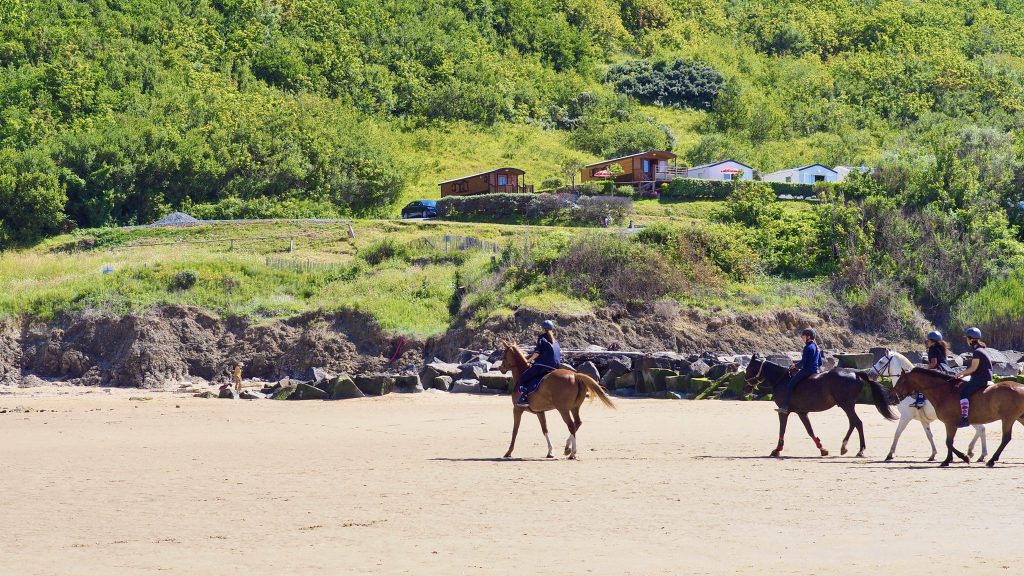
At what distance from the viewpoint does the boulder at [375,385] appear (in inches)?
1144

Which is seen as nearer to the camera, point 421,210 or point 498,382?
point 498,382

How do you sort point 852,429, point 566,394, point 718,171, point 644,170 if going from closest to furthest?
point 566,394, point 852,429, point 644,170, point 718,171

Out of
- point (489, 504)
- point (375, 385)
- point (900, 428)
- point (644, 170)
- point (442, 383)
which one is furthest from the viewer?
point (644, 170)

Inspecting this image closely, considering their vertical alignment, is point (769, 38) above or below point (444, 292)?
above

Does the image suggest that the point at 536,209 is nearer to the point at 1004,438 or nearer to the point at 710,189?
the point at 710,189

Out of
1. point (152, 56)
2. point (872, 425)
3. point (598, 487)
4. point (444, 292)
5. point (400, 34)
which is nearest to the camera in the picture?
point (598, 487)

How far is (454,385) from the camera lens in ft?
97.3

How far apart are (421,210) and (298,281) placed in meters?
19.4

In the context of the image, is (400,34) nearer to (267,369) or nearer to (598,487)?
(267,369)

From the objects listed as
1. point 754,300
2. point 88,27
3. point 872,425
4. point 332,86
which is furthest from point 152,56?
point 872,425

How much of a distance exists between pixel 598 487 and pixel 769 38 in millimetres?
106502

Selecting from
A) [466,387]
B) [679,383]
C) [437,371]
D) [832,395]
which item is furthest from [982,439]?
[437,371]

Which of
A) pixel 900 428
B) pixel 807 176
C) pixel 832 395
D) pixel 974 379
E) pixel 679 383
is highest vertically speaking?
pixel 807 176

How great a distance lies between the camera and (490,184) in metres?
66.2
